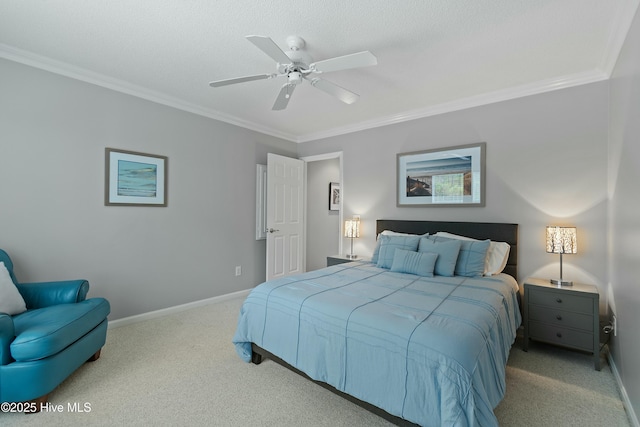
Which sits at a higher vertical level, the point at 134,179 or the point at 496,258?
the point at 134,179

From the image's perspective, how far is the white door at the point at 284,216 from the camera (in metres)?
4.40

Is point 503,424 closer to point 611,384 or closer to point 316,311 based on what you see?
point 611,384

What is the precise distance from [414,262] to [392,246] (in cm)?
38

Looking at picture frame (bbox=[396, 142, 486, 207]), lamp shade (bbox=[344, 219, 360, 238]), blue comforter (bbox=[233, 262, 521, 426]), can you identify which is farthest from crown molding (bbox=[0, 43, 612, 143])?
blue comforter (bbox=[233, 262, 521, 426])

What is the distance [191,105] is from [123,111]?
77cm

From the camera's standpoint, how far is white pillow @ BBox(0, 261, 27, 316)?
2.03 meters

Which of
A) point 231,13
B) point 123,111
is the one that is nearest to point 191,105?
point 123,111

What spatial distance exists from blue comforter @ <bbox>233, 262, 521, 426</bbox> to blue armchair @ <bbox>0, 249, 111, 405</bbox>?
111 centimetres

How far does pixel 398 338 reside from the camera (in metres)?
1.53

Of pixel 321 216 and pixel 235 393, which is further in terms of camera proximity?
pixel 321 216

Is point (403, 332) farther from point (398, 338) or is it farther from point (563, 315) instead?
point (563, 315)

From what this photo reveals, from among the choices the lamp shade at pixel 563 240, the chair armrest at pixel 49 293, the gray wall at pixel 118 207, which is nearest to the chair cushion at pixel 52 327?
→ the chair armrest at pixel 49 293

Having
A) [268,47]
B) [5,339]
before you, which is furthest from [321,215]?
[5,339]

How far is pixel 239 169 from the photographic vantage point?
4.23 meters
